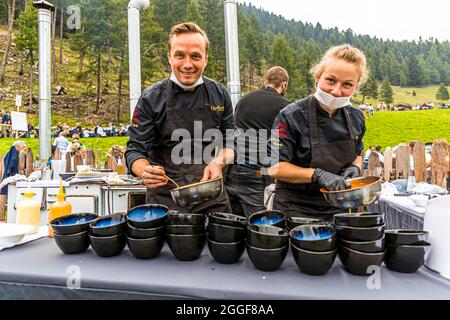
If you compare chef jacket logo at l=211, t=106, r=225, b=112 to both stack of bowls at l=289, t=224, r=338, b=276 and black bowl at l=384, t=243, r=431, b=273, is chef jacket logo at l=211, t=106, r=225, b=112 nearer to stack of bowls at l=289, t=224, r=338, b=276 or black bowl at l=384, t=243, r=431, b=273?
stack of bowls at l=289, t=224, r=338, b=276

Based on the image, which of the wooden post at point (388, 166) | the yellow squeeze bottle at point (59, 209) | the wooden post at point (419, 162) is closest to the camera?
the yellow squeeze bottle at point (59, 209)

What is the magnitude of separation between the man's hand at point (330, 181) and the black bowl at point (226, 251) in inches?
19.0

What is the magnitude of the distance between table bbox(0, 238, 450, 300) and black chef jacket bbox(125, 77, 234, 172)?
677 millimetres

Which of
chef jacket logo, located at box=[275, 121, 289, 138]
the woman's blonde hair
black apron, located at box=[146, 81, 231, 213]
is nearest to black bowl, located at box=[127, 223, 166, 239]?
black apron, located at box=[146, 81, 231, 213]

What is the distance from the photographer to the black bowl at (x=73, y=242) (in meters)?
1.16

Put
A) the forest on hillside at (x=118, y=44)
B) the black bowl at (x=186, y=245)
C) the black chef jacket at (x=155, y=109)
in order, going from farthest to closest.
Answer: the forest on hillside at (x=118, y=44) < the black chef jacket at (x=155, y=109) < the black bowl at (x=186, y=245)

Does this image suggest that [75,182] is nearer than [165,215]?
No

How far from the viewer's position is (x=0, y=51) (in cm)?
3638

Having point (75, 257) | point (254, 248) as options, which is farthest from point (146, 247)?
point (254, 248)

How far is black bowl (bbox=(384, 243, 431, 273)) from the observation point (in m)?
0.97

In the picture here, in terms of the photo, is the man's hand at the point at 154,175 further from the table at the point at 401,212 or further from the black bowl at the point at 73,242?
the table at the point at 401,212

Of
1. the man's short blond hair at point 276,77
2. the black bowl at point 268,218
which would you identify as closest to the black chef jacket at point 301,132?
the black bowl at point 268,218
